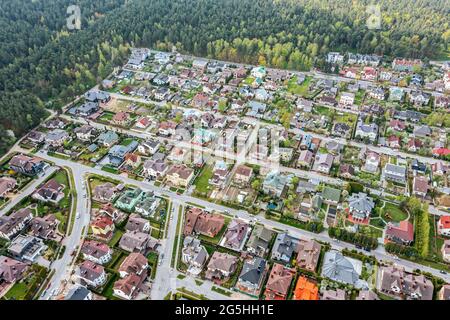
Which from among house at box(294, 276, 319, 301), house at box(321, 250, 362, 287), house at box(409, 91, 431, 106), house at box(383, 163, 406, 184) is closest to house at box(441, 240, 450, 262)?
house at box(321, 250, 362, 287)

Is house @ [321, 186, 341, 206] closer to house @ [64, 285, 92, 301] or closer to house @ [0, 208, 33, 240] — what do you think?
house @ [64, 285, 92, 301]

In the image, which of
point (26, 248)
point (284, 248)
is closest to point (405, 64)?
point (284, 248)

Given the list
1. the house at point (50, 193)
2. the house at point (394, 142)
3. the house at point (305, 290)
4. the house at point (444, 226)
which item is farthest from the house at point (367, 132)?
the house at point (50, 193)

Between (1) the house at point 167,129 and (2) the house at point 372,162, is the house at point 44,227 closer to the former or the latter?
(1) the house at point 167,129

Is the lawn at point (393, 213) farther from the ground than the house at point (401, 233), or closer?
closer

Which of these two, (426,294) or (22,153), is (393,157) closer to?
(426,294)

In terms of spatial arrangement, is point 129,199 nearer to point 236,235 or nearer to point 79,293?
point 79,293
